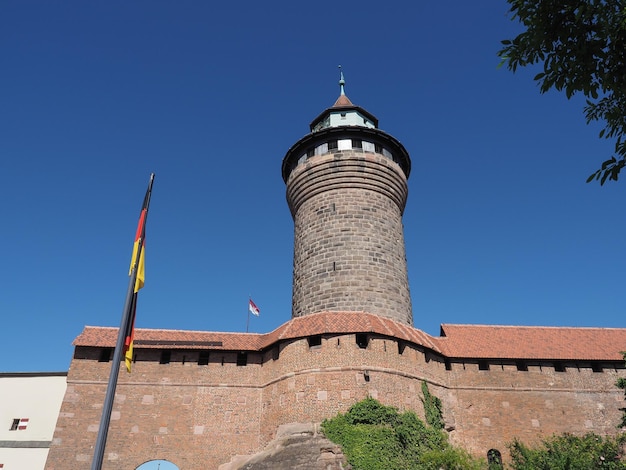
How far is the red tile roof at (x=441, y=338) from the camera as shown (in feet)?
63.7

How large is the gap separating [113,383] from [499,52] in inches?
291

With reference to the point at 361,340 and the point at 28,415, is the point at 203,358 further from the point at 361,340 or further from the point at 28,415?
the point at 28,415

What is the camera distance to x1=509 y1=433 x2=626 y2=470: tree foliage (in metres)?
18.0

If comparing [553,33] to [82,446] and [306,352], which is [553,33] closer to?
[306,352]

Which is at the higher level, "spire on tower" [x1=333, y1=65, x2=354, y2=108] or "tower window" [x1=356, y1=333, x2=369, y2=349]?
"spire on tower" [x1=333, y1=65, x2=354, y2=108]

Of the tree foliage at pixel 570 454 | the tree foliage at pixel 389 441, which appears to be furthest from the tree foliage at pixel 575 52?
the tree foliage at pixel 570 454

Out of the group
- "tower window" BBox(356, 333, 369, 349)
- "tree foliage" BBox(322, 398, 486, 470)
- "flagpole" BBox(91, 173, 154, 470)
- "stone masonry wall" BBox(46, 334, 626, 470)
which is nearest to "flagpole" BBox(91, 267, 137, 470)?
"flagpole" BBox(91, 173, 154, 470)

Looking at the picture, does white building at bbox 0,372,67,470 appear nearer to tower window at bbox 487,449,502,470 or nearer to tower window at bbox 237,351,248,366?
tower window at bbox 237,351,248,366

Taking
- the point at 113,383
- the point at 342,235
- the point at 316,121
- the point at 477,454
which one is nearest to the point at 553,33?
the point at 113,383

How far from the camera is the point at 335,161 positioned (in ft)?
76.4

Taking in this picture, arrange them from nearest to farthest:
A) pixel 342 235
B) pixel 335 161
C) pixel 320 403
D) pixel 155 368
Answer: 1. pixel 320 403
2. pixel 155 368
3. pixel 342 235
4. pixel 335 161

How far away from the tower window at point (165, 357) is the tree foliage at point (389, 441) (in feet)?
24.0

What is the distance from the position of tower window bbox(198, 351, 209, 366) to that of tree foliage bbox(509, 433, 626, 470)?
1245 cm

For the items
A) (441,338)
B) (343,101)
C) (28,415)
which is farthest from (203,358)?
(343,101)
